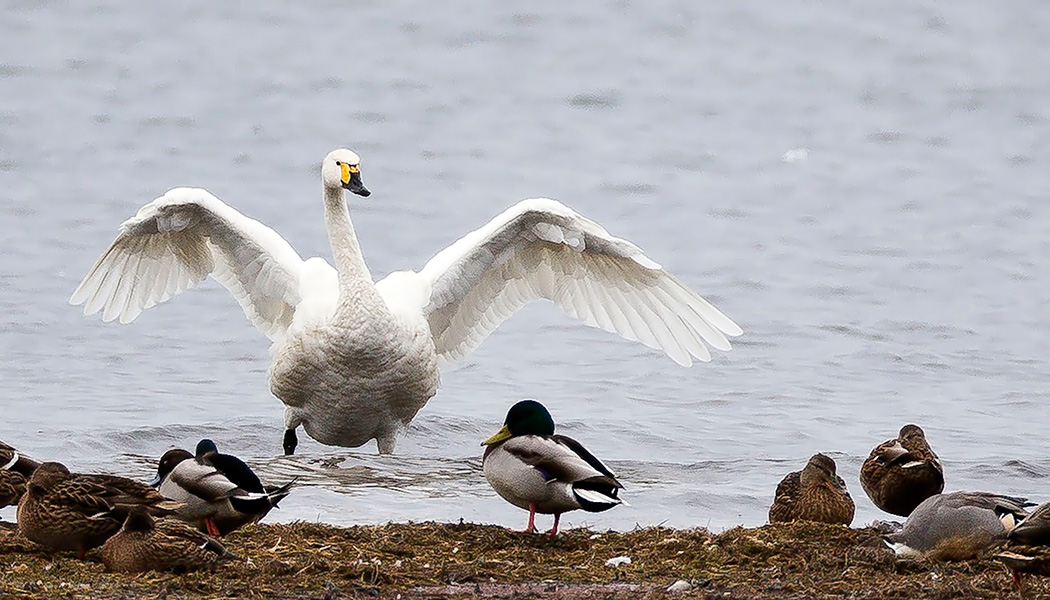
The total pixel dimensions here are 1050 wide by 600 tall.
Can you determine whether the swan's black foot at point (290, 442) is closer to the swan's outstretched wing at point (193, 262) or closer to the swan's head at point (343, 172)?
the swan's outstretched wing at point (193, 262)

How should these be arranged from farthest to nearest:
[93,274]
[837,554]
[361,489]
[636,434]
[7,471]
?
[636,434] < [93,274] < [361,489] < [7,471] < [837,554]

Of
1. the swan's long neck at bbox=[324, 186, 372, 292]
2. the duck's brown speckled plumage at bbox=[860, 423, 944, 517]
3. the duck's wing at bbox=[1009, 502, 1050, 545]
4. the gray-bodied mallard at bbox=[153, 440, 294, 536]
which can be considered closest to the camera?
the duck's wing at bbox=[1009, 502, 1050, 545]

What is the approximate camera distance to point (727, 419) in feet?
40.2

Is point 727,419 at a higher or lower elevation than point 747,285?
lower

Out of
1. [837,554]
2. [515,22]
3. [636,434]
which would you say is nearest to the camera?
[837,554]

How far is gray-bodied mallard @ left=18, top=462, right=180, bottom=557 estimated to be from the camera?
6.40m

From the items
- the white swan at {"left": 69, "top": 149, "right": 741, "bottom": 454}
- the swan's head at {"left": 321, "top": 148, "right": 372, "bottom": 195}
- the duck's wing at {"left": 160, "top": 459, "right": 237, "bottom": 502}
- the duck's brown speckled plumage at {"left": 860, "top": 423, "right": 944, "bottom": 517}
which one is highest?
the swan's head at {"left": 321, "top": 148, "right": 372, "bottom": 195}

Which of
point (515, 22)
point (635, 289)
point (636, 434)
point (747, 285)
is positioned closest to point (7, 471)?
point (635, 289)

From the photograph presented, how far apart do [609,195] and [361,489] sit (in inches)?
409

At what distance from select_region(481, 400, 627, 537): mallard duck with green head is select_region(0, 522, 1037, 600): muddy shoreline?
0.15 meters

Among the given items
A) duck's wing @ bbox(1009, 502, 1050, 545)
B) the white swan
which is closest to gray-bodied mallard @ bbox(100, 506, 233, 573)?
duck's wing @ bbox(1009, 502, 1050, 545)

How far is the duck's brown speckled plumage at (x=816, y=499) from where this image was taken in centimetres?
784

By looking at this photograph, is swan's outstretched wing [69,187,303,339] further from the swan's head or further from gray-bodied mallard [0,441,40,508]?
gray-bodied mallard [0,441,40,508]

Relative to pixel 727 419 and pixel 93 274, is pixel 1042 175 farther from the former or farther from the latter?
pixel 93 274
